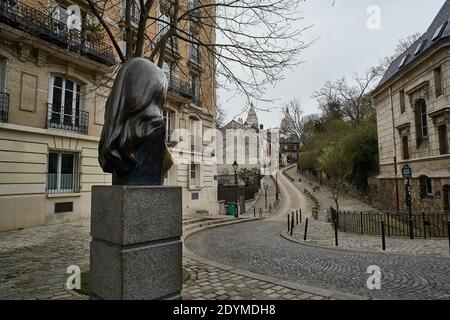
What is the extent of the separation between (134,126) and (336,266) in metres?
6.41

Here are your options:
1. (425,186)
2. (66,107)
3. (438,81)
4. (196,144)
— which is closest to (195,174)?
(196,144)

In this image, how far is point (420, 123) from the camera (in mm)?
19812

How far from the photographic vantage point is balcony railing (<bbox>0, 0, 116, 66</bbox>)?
10.8m

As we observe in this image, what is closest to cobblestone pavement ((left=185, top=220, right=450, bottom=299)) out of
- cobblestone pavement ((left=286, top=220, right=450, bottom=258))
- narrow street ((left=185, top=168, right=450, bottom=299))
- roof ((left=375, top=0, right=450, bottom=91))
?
narrow street ((left=185, top=168, right=450, bottom=299))

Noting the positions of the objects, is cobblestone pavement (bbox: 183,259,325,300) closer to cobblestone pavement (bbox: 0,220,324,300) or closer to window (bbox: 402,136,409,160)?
cobblestone pavement (bbox: 0,220,324,300)

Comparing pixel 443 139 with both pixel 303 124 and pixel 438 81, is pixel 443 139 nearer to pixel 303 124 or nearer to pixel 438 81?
pixel 438 81

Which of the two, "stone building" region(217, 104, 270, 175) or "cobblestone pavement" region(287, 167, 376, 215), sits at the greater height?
"stone building" region(217, 104, 270, 175)

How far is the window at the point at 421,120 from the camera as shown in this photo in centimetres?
1941

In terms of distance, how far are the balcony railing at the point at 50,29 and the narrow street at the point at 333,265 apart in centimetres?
860

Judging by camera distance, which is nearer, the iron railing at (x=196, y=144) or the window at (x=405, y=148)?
the iron railing at (x=196, y=144)

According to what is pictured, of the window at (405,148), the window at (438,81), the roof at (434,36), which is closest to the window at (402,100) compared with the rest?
the roof at (434,36)

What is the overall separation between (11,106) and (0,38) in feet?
8.56

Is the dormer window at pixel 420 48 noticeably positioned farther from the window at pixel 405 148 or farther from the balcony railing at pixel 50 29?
the balcony railing at pixel 50 29

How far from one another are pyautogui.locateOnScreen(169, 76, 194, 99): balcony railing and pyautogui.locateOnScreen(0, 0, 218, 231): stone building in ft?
13.4
